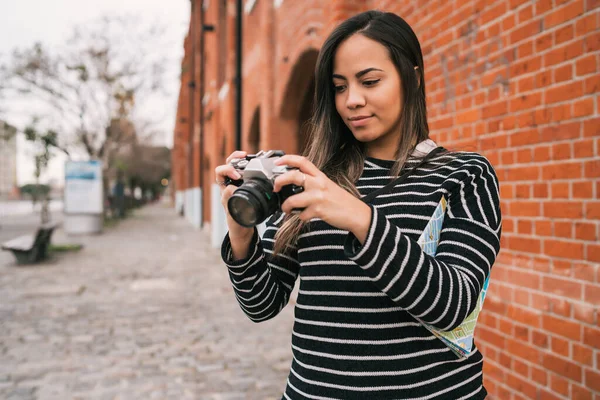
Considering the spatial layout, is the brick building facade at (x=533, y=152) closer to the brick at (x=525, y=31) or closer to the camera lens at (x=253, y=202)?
the brick at (x=525, y=31)

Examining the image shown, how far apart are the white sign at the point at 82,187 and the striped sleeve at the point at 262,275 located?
1747cm

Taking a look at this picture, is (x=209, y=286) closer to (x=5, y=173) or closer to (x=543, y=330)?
(x=543, y=330)

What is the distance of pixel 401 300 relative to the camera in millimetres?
1134

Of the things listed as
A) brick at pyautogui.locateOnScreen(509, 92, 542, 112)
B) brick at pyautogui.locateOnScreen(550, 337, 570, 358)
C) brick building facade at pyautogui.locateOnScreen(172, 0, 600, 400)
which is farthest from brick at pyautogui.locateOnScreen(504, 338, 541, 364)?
brick at pyautogui.locateOnScreen(509, 92, 542, 112)

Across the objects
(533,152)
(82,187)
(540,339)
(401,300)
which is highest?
(82,187)

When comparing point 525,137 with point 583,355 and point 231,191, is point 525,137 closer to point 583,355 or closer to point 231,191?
point 583,355

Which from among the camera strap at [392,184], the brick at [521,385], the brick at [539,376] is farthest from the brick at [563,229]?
the camera strap at [392,184]

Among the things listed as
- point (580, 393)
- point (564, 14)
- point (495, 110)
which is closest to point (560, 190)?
point (495, 110)

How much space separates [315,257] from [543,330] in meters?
1.78

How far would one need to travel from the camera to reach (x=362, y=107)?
1.38 meters

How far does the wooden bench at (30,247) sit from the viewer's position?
10.4m

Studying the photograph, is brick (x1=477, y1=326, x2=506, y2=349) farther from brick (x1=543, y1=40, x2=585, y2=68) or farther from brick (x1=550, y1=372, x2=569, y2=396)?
brick (x1=543, y1=40, x2=585, y2=68)

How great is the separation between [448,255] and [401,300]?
178 millimetres

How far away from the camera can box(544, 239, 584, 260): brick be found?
2381 mm
